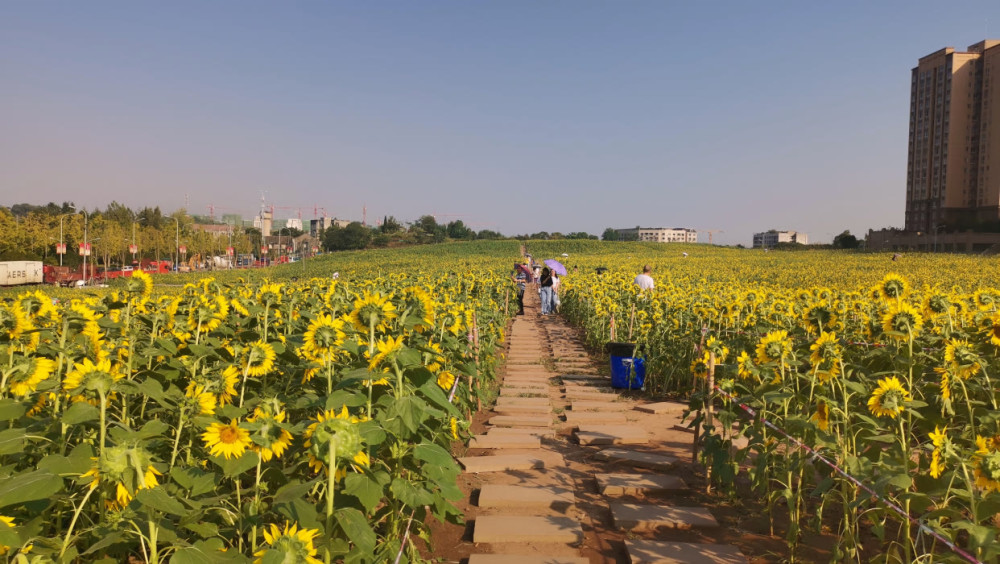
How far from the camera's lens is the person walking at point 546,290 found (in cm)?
1602

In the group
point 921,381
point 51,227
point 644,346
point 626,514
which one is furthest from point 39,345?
point 51,227

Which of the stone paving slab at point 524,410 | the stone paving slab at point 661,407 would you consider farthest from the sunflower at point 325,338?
the stone paving slab at point 661,407

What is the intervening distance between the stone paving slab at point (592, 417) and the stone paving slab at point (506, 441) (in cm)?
90

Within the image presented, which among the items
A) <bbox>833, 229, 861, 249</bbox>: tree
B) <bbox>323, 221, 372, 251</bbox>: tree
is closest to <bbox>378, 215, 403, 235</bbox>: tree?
<bbox>323, 221, 372, 251</bbox>: tree

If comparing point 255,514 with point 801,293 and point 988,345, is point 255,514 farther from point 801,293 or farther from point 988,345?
point 801,293

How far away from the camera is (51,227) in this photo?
1943 inches

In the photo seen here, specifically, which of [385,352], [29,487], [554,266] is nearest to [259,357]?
[385,352]

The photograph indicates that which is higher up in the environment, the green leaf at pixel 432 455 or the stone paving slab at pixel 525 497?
the green leaf at pixel 432 455

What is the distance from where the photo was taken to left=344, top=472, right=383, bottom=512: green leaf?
177cm

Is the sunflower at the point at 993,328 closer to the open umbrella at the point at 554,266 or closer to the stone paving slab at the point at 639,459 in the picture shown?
the stone paving slab at the point at 639,459

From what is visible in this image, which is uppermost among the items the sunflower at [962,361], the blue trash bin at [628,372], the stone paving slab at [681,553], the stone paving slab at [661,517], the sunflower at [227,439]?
the sunflower at [962,361]

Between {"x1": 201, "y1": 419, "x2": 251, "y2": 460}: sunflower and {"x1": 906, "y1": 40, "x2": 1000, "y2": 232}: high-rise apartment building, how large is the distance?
261ft

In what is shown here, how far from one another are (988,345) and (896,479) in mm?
1950

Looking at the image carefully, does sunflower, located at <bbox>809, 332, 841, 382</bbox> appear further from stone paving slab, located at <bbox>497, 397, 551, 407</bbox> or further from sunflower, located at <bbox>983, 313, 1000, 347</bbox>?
stone paving slab, located at <bbox>497, 397, 551, 407</bbox>
